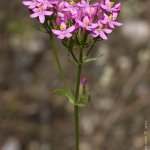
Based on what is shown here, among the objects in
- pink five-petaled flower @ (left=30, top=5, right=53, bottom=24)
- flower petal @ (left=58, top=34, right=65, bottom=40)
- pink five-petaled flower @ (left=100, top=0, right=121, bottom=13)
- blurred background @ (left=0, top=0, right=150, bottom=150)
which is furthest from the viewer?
blurred background @ (left=0, top=0, right=150, bottom=150)

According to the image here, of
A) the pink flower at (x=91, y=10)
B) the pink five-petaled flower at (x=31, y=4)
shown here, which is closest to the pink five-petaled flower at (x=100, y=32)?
the pink flower at (x=91, y=10)

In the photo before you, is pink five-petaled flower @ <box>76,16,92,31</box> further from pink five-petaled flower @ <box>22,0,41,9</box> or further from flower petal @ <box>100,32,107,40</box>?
pink five-petaled flower @ <box>22,0,41,9</box>

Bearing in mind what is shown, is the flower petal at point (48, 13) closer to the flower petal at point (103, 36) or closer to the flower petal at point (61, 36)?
the flower petal at point (61, 36)

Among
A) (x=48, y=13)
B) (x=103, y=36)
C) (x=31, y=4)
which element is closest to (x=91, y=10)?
(x=103, y=36)

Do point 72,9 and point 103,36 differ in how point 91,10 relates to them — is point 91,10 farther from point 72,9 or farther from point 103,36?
point 103,36

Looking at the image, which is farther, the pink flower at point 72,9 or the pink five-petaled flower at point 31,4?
the pink five-petaled flower at point 31,4

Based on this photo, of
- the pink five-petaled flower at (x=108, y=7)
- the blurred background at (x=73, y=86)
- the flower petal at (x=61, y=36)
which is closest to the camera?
the flower petal at (x=61, y=36)

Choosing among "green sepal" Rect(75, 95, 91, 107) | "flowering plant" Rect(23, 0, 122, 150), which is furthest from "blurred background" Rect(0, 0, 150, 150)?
"flowering plant" Rect(23, 0, 122, 150)

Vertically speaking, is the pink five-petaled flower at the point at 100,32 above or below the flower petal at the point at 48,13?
below
